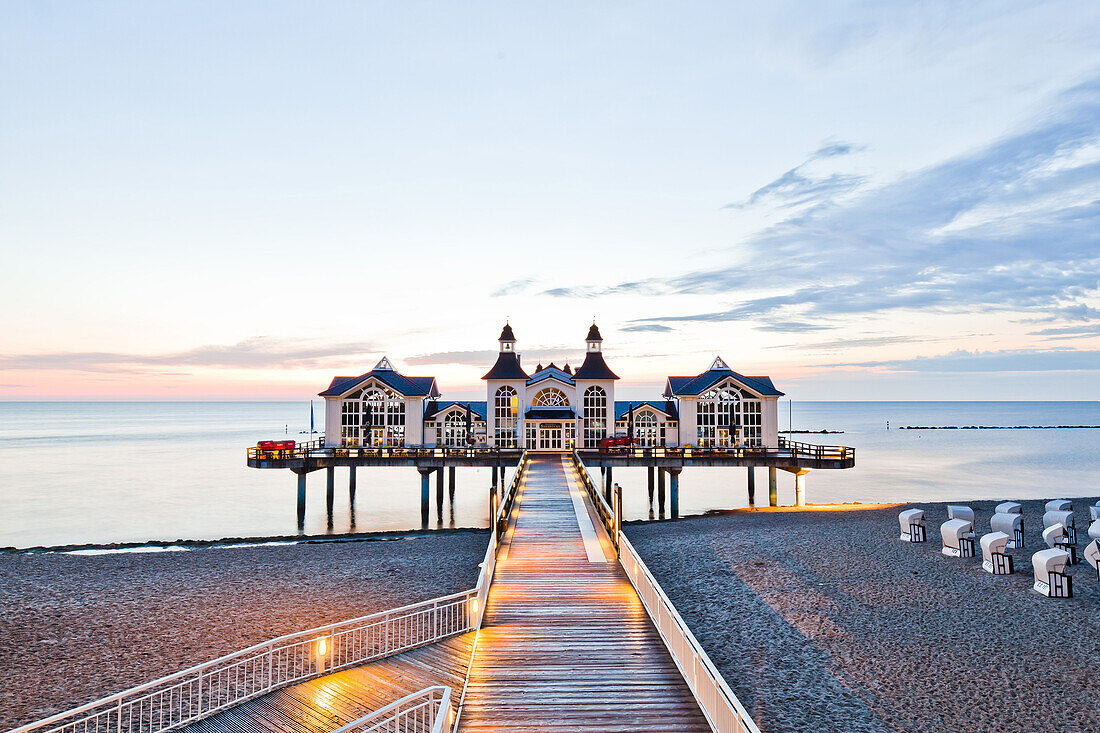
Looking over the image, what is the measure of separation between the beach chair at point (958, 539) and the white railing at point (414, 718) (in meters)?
16.8

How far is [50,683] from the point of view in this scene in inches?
464

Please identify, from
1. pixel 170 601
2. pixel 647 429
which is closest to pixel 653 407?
pixel 647 429

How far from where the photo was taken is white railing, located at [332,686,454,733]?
Answer: 631 centimetres

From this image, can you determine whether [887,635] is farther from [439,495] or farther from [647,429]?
[439,495]

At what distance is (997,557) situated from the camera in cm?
1705

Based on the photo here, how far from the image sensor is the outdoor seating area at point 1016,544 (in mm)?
15133

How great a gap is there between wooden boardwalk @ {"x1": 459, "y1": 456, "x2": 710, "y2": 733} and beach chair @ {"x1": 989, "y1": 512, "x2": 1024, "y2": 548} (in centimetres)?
1493

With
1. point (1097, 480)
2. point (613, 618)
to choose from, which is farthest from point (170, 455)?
point (1097, 480)

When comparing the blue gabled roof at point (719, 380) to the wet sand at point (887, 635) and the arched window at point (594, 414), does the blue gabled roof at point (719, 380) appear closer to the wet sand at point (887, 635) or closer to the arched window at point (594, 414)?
the arched window at point (594, 414)

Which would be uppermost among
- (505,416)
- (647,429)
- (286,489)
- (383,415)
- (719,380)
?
(719,380)

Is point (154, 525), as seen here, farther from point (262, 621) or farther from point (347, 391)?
point (262, 621)

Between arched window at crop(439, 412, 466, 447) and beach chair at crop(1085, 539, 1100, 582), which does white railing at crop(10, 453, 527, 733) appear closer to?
beach chair at crop(1085, 539, 1100, 582)

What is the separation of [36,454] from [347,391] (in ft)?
204

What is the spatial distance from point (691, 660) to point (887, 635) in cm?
787
